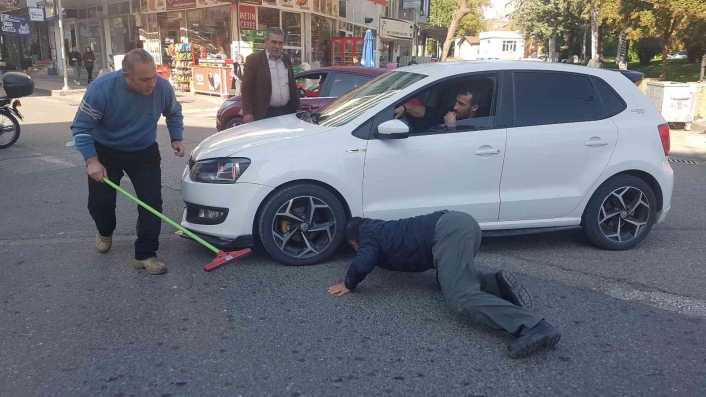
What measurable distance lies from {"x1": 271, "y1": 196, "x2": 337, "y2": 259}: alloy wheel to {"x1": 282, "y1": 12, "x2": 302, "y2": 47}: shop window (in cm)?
1969

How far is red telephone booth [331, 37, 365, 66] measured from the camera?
25.4 meters

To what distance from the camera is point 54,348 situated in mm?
3303

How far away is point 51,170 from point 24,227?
2863mm

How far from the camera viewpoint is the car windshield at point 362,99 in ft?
15.6

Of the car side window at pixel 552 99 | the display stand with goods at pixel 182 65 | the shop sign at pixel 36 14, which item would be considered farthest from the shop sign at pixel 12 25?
the car side window at pixel 552 99

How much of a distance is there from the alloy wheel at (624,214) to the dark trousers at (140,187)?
3758 mm

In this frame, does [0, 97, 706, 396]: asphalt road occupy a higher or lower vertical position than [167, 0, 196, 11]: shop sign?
lower

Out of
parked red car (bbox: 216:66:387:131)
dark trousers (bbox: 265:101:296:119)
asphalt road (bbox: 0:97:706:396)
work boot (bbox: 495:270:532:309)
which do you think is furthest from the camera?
parked red car (bbox: 216:66:387:131)

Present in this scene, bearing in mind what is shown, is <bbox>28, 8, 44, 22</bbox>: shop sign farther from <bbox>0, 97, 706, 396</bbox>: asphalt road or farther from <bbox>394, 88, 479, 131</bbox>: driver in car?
<bbox>394, 88, 479, 131</bbox>: driver in car

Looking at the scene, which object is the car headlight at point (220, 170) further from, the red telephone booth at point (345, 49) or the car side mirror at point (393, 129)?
the red telephone booth at point (345, 49)

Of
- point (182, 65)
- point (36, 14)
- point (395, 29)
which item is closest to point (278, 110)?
point (182, 65)

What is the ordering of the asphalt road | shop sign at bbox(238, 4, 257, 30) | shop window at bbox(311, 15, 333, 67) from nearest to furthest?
the asphalt road < shop sign at bbox(238, 4, 257, 30) < shop window at bbox(311, 15, 333, 67)

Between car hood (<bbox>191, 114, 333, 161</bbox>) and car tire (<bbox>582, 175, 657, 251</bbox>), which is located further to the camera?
car tire (<bbox>582, 175, 657, 251</bbox>)

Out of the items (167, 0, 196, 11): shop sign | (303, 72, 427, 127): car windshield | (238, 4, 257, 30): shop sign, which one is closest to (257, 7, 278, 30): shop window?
(238, 4, 257, 30): shop sign
